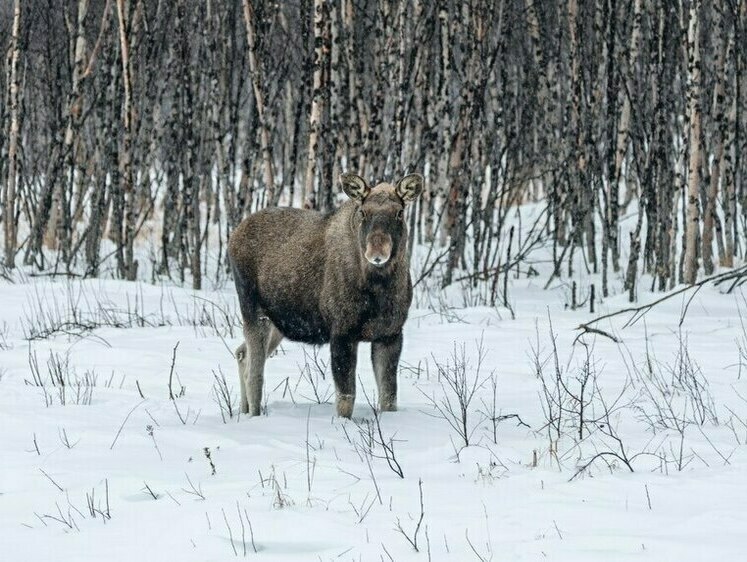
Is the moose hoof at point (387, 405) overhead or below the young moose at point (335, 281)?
below

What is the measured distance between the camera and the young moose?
5823 mm

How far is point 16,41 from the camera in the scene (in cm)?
1437

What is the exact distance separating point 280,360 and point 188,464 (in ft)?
10.6

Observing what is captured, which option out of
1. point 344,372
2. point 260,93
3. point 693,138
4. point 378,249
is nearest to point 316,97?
point 260,93

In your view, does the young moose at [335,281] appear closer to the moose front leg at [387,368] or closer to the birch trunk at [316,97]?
the moose front leg at [387,368]

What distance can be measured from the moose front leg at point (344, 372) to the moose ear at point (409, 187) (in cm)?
94

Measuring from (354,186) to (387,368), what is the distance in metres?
1.14

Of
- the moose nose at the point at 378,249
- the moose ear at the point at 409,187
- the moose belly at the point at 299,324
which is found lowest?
the moose belly at the point at 299,324

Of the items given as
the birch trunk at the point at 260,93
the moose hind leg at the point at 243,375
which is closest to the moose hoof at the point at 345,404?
the moose hind leg at the point at 243,375

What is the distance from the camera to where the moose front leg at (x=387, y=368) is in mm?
6039

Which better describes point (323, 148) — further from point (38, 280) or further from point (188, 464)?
point (188, 464)

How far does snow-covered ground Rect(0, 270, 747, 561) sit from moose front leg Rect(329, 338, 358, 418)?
6.5 inches

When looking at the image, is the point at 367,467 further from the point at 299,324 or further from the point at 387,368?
the point at 299,324

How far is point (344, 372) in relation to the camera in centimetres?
589
